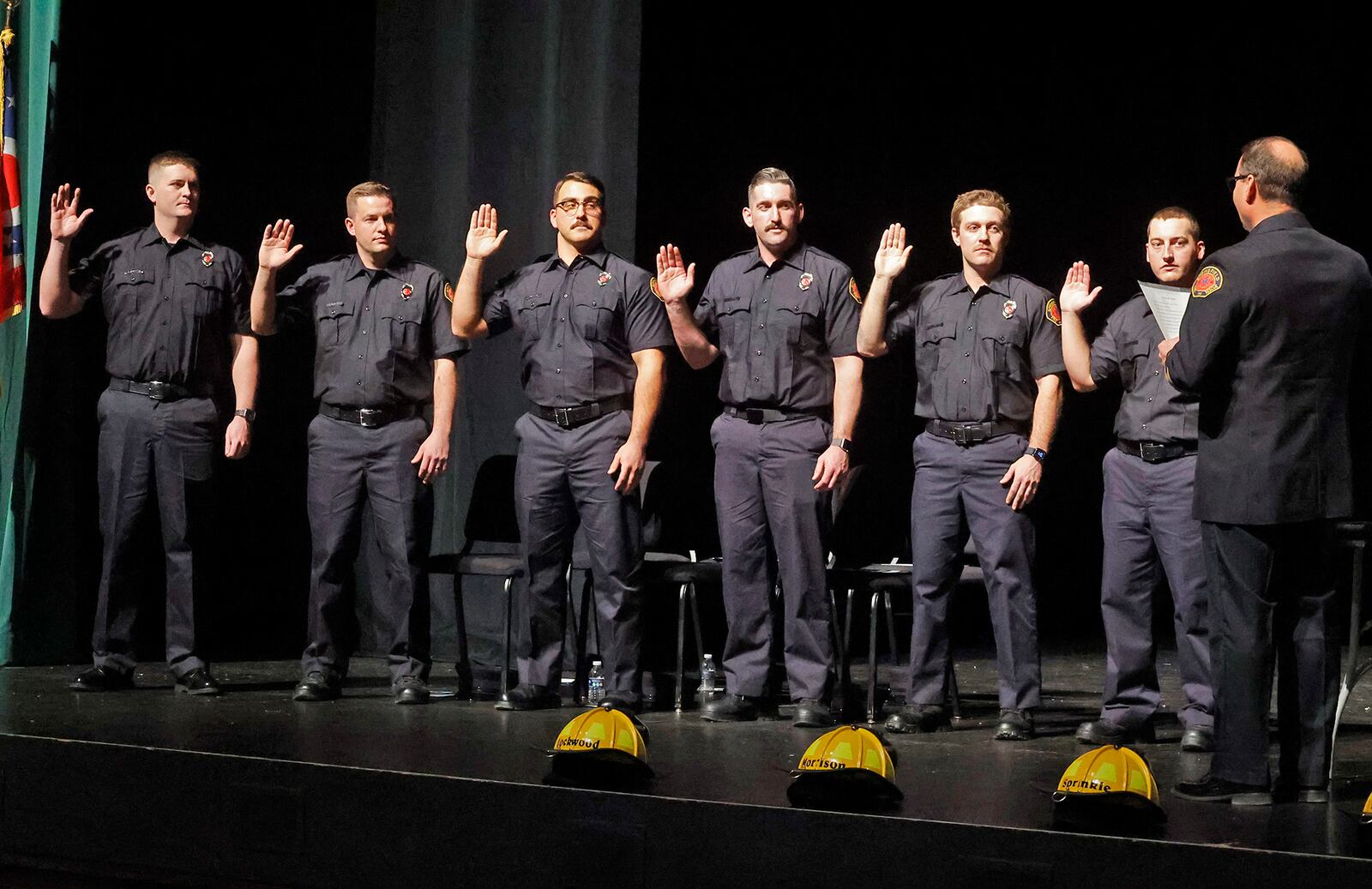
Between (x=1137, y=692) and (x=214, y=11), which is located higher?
(x=214, y=11)

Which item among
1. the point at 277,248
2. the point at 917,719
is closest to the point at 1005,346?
the point at 917,719

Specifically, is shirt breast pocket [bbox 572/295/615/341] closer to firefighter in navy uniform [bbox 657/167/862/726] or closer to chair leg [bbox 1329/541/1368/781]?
firefighter in navy uniform [bbox 657/167/862/726]

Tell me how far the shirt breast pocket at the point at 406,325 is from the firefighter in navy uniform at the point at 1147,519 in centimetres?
211

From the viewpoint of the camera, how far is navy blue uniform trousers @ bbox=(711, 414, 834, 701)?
4.53m

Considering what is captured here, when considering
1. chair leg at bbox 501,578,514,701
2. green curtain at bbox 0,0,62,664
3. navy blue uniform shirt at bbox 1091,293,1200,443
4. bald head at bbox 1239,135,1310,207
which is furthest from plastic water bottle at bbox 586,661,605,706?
bald head at bbox 1239,135,1310,207

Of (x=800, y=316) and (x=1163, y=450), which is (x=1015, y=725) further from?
(x=800, y=316)

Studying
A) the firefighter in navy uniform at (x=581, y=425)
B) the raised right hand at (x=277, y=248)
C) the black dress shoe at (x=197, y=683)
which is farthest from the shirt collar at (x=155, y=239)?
the black dress shoe at (x=197, y=683)

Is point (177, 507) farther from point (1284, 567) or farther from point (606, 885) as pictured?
point (1284, 567)

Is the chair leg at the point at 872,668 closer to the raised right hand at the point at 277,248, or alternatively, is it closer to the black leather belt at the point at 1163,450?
the black leather belt at the point at 1163,450

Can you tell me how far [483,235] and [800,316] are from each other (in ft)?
3.52

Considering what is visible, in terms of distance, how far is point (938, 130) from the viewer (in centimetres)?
670

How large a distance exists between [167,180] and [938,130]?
3.43 m

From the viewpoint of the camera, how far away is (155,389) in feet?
16.2

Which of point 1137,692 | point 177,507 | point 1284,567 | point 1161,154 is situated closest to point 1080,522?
point 1161,154
